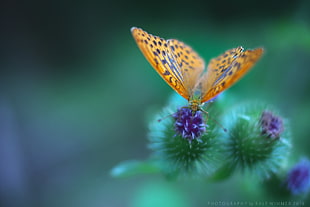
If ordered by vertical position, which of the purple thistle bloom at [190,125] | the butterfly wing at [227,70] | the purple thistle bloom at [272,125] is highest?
the butterfly wing at [227,70]

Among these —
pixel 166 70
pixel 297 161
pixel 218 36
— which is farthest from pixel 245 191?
pixel 218 36

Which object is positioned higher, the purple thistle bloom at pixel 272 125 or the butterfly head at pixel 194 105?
the butterfly head at pixel 194 105

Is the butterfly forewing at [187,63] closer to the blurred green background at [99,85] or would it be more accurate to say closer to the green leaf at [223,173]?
the green leaf at [223,173]

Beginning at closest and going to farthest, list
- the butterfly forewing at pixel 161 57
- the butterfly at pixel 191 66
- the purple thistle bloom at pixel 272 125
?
the butterfly at pixel 191 66 → the butterfly forewing at pixel 161 57 → the purple thistle bloom at pixel 272 125

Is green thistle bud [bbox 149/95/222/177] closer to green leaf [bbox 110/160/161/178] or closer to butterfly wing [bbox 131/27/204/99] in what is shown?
green leaf [bbox 110/160/161/178]

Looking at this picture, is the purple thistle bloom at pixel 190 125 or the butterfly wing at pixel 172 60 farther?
the purple thistle bloom at pixel 190 125

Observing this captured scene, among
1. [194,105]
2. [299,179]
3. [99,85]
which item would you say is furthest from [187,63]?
[99,85]

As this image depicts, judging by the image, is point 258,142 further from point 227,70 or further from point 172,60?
point 172,60

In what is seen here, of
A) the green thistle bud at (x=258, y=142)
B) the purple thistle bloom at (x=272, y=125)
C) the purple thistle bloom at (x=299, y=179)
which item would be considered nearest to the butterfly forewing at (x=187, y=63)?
the green thistle bud at (x=258, y=142)
